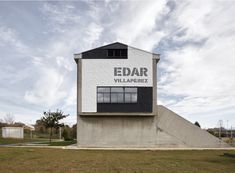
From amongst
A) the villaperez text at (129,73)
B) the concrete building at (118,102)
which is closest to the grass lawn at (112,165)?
the concrete building at (118,102)

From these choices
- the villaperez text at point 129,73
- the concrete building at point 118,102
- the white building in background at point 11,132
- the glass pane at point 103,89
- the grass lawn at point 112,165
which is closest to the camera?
the grass lawn at point 112,165

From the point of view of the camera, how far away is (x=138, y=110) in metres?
34.1

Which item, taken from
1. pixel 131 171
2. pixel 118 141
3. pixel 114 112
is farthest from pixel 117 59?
pixel 131 171

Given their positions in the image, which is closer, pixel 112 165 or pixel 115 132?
pixel 112 165

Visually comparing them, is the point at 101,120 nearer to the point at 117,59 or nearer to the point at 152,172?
the point at 117,59

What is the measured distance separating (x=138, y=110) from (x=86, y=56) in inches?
355

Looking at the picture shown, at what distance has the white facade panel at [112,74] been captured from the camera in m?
34.2

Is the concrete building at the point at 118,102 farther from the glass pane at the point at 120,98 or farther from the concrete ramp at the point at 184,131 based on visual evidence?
the concrete ramp at the point at 184,131

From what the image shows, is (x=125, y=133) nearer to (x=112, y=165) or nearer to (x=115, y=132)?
(x=115, y=132)

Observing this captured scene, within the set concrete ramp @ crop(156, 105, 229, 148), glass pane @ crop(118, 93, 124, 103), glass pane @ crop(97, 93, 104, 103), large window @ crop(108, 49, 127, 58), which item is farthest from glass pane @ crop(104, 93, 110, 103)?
concrete ramp @ crop(156, 105, 229, 148)

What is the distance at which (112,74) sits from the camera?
34406 millimetres

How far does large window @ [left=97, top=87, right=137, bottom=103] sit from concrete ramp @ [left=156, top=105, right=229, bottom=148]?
4.07 meters

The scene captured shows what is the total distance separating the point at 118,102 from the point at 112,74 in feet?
11.2

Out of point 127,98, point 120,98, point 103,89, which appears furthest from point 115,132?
point 103,89
